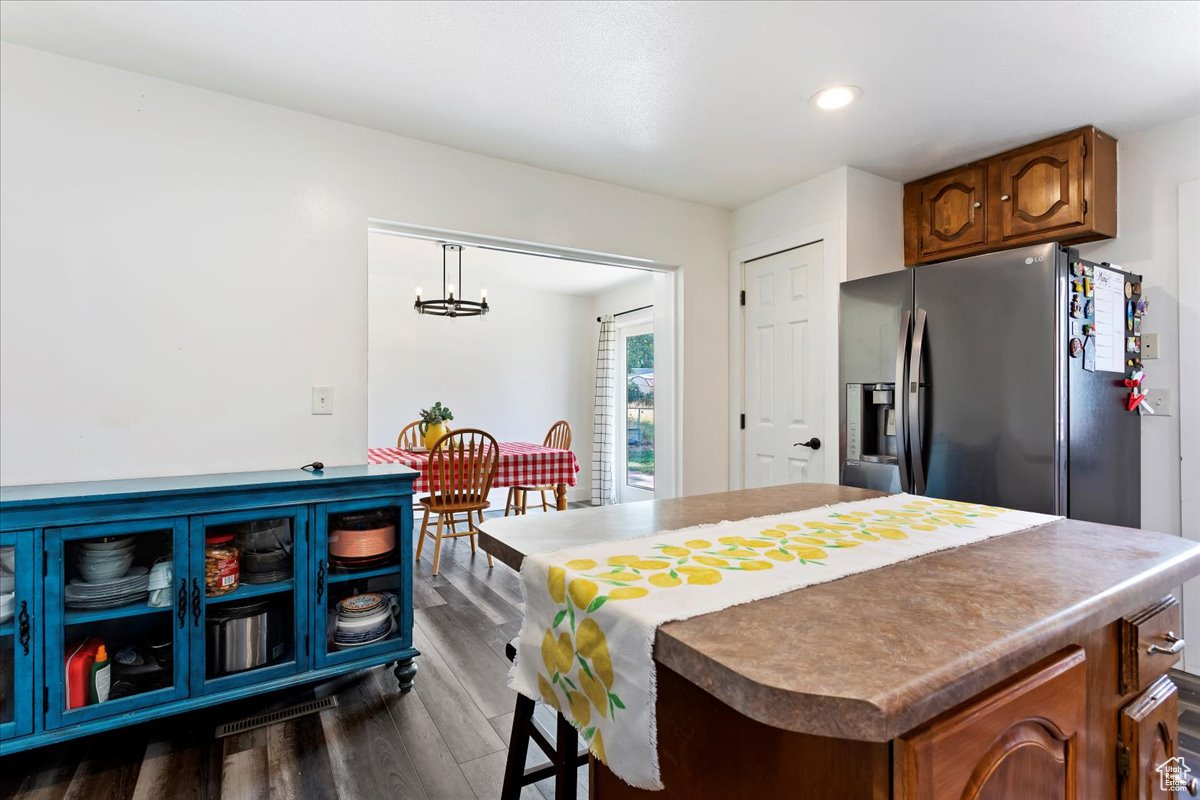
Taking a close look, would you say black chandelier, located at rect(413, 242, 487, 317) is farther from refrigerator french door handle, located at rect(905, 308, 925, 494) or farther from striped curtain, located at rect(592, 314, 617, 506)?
refrigerator french door handle, located at rect(905, 308, 925, 494)

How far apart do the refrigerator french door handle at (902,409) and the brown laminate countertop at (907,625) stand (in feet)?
A: 3.82

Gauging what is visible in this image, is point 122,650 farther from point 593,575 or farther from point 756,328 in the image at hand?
point 756,328

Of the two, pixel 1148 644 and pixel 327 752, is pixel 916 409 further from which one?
pixel 327 752

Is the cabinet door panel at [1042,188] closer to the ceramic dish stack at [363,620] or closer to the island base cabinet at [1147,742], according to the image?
the island base cabinet at [1147,742]

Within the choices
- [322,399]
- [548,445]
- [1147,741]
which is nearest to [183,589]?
[322,399]

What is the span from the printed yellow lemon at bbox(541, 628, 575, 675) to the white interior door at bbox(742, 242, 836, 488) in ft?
7.43

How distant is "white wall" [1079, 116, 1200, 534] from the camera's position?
231 cm

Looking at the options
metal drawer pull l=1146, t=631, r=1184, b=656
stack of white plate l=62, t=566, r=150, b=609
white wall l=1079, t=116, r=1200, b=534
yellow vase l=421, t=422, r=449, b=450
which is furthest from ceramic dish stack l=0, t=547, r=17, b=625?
white wall l=1079, t=116, r=1200, b=534

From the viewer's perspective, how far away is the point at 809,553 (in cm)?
105

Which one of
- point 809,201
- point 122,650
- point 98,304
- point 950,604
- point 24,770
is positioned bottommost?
point 24,770

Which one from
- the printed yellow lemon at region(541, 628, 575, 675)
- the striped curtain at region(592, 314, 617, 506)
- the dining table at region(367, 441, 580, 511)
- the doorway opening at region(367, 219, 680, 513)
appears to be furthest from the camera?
the striped curtain at region(592, 314, 617, 506)

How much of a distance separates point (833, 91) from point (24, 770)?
11.3 feet

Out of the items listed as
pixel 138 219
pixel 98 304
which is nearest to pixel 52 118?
pixel 138 219

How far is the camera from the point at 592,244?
2.92 m
